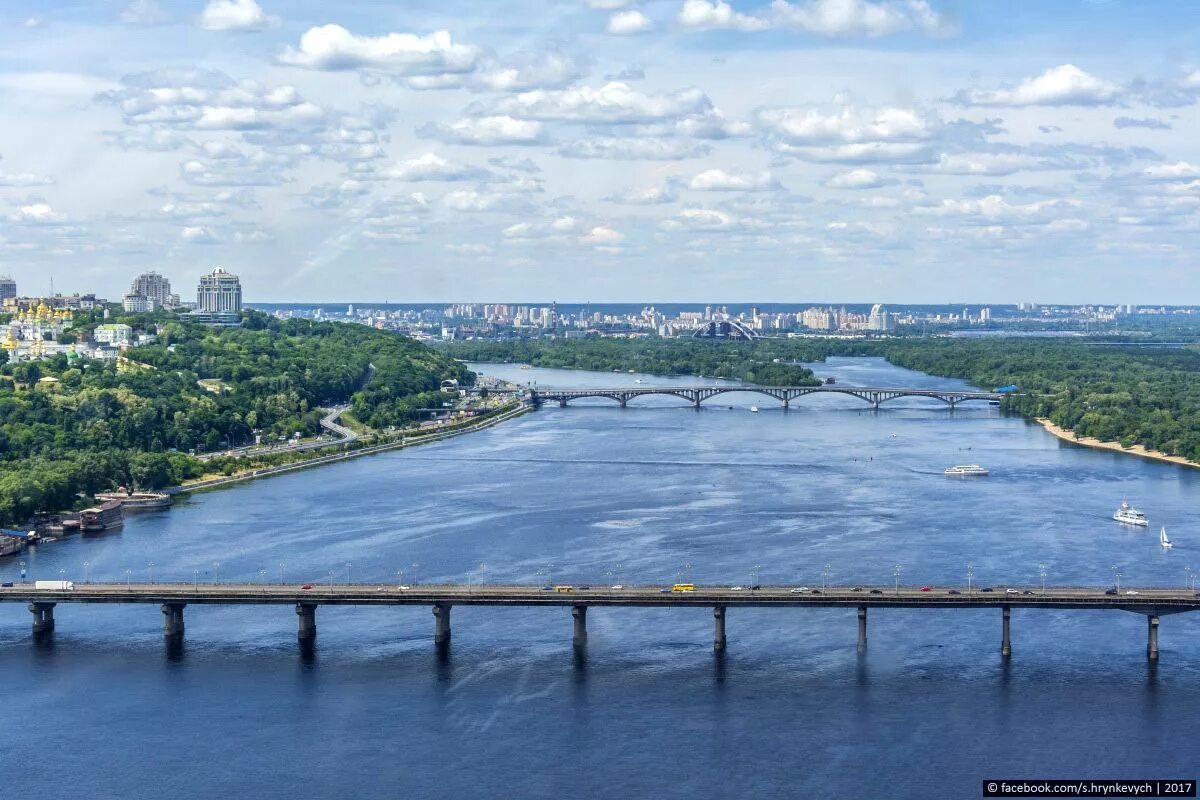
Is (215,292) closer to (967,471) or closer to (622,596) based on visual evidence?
(967,471)

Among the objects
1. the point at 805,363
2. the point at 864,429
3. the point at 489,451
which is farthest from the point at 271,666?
the point at 805,363

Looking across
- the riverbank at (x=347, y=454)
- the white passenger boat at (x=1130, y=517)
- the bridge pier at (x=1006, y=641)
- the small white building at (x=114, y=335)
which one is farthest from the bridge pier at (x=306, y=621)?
the small white building at (x=114, y=335)

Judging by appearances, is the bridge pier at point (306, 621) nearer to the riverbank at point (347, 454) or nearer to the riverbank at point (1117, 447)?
the riverbank at point (347, 454)

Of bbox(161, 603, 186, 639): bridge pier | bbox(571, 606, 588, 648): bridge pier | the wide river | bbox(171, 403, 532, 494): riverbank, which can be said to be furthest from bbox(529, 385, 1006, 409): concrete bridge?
bbox(161, 603, 186, 639): bridge pier

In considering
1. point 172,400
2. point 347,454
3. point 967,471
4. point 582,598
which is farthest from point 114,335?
point 582,598

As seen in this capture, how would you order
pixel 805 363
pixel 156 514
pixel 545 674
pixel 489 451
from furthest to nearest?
1. pixel 805 363
2. pixel 489 451
3. pixel 156 514
4. pixel 545 674

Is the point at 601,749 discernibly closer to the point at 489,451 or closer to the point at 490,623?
the point at 490,623

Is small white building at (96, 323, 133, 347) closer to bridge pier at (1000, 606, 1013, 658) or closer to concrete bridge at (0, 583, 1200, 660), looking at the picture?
concrete bridge at (0, 583, 1200, 660)
